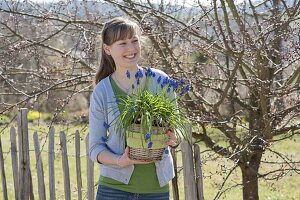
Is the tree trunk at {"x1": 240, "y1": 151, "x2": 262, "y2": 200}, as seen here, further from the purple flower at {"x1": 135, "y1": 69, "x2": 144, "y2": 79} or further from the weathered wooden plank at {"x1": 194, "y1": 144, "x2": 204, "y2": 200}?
the purple flower at {"x1": 135, "y1": 69, "x2": 144, "y2": 79}

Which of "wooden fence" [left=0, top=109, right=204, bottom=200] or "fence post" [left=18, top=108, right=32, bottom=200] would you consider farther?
"fence post" [left=18, top=108, right=32, bottom=200]

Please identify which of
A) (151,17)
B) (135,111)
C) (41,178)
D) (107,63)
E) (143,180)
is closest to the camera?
(135,111)

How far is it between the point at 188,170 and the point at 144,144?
0.91 meters

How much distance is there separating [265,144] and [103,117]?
1.46 meters

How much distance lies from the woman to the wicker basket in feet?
0.37

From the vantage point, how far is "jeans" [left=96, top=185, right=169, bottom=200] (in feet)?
10.1

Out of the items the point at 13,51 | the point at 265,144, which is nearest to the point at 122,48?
the point at 265,144

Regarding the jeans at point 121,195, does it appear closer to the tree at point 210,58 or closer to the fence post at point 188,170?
the fence post at point 188,170

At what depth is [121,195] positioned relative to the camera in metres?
3.09

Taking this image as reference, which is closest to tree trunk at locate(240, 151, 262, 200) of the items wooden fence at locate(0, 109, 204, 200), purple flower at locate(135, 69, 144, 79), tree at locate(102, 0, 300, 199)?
tree at locate(102, 0, 300, 199)

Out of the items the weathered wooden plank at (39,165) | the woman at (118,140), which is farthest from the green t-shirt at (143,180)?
the weathered wooden plank at (39,165)

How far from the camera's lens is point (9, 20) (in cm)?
570

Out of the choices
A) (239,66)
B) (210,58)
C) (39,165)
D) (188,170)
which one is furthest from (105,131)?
(239,66)

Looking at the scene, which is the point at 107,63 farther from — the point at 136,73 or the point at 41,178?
the point at 41,178
